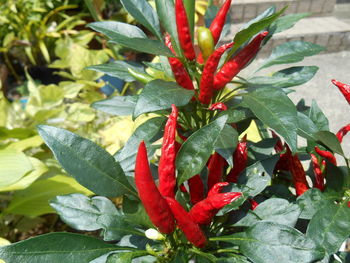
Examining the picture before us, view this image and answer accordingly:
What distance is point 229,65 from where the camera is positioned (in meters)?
0.71

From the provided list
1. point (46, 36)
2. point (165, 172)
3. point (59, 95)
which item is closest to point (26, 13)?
point (46, 36)

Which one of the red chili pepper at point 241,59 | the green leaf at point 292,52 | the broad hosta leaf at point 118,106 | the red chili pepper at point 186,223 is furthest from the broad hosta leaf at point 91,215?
the green leaf at point 292,52

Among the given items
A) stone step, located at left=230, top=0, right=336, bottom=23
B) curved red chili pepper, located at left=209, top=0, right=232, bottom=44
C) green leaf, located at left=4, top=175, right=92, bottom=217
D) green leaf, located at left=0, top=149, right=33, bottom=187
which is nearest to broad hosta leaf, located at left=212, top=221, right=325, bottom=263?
curved red chili pepper, located at left=209, top=0, right=232, bottom=44

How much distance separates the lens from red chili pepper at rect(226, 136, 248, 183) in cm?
75

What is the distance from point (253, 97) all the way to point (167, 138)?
0.17 metres

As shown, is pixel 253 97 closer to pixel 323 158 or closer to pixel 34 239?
pixel 323 158

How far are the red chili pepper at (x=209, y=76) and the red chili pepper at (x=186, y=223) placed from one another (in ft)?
0.73

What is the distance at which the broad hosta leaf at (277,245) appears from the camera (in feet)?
1.85

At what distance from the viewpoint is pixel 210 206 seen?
0.61 m

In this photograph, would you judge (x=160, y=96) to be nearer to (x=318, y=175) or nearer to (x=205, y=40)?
(x=205, y=40)

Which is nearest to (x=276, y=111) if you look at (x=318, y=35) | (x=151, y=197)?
(x=151, y=197)

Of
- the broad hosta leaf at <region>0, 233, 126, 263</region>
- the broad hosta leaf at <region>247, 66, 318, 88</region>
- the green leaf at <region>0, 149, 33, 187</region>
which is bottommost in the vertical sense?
the green leaf at <region>0, 149, 33, 187</region>

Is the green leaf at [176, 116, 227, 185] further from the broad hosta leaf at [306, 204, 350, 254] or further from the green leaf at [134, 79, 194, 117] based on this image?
the broad hosta leaf at [306, 204, 350, 254]

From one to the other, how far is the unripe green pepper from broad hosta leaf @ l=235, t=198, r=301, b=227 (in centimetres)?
30
